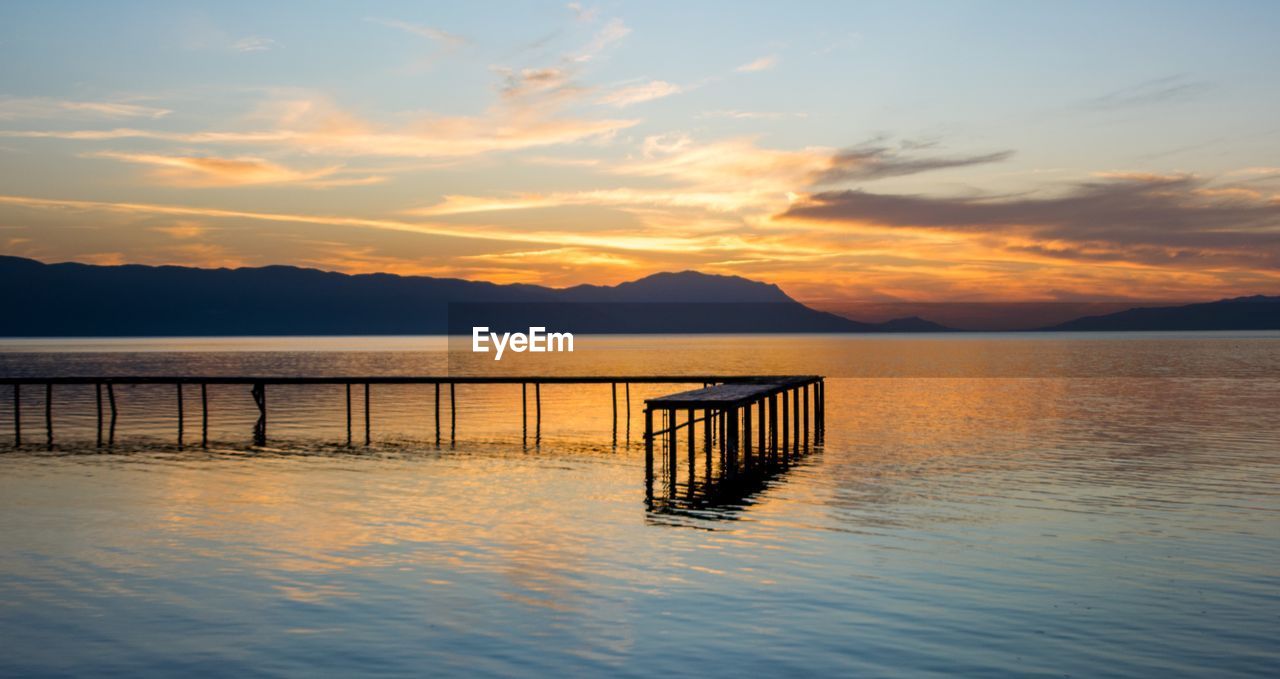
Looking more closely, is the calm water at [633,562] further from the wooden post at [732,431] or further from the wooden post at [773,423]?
the wooden post at [773,423]

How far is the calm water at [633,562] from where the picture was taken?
1427cm

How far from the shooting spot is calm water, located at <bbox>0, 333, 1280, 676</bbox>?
14266mm

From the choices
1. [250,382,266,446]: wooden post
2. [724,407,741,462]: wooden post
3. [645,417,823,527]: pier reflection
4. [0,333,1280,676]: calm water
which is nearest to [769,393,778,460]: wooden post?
[645,417,823,527]: pier reflection

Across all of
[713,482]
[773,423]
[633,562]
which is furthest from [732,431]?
[633,562]

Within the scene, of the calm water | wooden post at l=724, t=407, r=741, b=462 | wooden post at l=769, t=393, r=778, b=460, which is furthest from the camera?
wooden post at l=769, t=393, r=778, b=460

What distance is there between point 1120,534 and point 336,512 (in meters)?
17.6

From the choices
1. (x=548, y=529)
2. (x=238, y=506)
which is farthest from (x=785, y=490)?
(x=238, y=506)

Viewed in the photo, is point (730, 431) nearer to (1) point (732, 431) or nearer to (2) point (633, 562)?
(1) point (732, 431)

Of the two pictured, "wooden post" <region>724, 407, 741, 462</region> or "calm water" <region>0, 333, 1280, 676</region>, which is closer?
"calm water" <region>0, 333, 1280, 676</region>

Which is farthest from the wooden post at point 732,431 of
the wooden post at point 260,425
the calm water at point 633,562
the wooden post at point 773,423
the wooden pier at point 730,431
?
the wooden post at point 260,425

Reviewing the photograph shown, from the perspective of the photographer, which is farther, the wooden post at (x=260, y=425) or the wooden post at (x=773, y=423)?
the wooden post at (x=260, y=425)

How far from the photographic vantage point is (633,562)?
19.8m

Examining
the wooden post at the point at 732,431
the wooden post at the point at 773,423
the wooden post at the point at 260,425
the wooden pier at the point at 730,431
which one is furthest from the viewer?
the wooden post at the point at 260,425

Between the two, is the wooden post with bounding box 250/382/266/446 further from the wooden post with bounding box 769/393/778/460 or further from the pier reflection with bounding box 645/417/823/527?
the wooden post with bounding box 769/393/778/460
